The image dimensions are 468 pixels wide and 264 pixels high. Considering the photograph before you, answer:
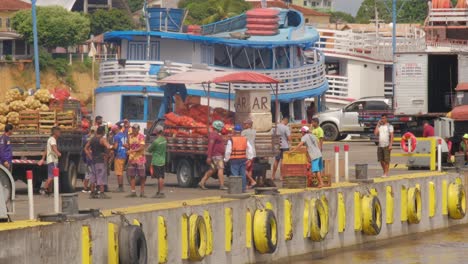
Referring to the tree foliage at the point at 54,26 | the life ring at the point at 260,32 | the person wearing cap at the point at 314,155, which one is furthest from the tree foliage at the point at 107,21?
the person wearing cap at the point at 314,155

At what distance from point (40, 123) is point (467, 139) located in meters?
11.3

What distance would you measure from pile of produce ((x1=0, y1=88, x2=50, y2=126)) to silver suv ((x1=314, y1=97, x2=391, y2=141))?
24825 mm

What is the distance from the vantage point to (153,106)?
5178 centimetres

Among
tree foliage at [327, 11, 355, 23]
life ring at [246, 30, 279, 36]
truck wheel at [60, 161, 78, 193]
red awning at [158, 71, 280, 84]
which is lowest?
truck wheel at [60, 161, 78, 193]

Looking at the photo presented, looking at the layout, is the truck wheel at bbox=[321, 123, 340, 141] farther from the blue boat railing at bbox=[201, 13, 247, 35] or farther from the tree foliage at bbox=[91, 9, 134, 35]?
the tree foliage at bbox=[91, 9, 134, 35]

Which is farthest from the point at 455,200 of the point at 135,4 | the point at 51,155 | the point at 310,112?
the point at 135,4

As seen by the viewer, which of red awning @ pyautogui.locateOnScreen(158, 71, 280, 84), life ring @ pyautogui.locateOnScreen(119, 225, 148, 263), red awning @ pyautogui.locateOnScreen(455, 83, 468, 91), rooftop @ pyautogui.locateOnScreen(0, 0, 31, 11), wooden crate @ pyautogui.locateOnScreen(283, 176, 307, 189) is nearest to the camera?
life ring @ pyautogui.locateOnScreen(119, 225, 148, 263)

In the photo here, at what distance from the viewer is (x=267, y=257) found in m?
24.8

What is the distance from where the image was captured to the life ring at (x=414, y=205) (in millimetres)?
30438

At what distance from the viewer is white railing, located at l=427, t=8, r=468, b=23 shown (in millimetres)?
71562

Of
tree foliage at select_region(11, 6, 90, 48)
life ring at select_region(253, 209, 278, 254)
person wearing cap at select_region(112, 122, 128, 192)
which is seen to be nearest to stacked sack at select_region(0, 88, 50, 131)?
person wearing cap at select_region(112, 122, 128, 192)

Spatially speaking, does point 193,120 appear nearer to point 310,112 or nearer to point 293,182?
point 293,182

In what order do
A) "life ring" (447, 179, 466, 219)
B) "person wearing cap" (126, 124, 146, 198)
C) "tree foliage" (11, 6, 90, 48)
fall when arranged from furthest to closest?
1. "tree foliage" (11, 6, 90, 48)
2. "life ring" (447, 179, 466, 219)
3. "person wearing cap" (126, 124, 146, 198)

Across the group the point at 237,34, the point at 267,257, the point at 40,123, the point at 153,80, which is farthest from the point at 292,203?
the point at 237,34
